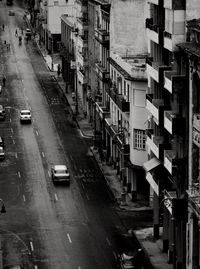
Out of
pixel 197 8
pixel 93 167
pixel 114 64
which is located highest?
pixel 197 8

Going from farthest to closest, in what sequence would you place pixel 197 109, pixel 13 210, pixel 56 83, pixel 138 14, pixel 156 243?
pixel 56 83
pixel 138 14
pixel 13 210
pixel 156 243
pixel 197 109

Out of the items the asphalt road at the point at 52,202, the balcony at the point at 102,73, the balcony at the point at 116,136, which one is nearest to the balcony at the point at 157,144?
the asphalt road at the point at 52,202

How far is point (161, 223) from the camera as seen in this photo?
327ft

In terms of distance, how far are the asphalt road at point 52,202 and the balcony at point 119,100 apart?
9109mm

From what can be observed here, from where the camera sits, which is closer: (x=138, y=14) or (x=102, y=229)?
(x=102, y=229)

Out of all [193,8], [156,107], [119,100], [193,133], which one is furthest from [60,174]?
[193,8]

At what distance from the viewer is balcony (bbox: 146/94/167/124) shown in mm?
86312

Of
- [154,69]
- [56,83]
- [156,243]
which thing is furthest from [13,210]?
[56,83]

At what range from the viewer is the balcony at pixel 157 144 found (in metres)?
87.7

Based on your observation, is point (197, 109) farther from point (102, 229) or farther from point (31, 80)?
point (31, 80)

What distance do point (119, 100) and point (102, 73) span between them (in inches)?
580

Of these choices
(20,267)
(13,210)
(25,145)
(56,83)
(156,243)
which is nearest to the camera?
(20,267)

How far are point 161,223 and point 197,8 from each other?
1076 inches

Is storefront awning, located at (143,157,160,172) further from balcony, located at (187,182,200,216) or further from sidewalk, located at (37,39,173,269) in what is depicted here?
balcony, located at (187,182,200,216)
